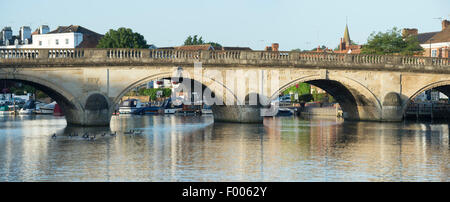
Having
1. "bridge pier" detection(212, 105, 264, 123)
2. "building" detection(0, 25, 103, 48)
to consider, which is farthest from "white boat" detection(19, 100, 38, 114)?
"bridge pier" detection(212, 105, 264, 123)

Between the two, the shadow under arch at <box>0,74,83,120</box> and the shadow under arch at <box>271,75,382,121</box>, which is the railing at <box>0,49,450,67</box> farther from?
the shadow under arch at <box>271,75,382,121</box>

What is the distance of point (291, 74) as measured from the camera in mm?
51812

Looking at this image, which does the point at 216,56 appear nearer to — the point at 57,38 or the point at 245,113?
the point at 245,113

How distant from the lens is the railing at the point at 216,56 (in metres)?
44.8

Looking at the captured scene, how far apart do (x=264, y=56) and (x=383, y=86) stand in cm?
1110

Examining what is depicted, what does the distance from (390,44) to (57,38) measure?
64755mm

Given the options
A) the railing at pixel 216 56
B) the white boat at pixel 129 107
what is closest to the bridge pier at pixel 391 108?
the railing at pixel 216 56

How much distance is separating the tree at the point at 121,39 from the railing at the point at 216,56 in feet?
165

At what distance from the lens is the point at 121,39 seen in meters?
102

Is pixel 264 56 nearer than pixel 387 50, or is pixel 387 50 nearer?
pixel 264 56

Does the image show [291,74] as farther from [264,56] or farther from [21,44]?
[21,44]

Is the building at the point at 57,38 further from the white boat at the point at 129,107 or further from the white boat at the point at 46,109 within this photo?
the white boat at the point at 129,107

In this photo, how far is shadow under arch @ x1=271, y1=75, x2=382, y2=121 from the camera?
174ft
